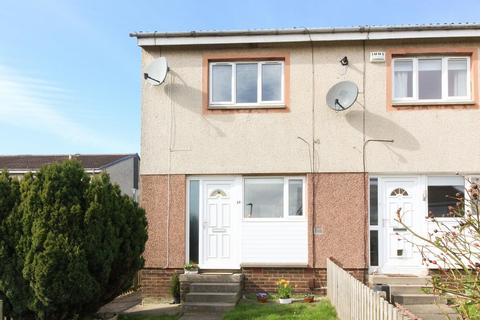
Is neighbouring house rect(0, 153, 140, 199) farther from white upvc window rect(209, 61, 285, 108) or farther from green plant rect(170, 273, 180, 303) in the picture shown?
green plant rect(170, 273, 180, 303)

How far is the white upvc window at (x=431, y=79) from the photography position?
11.5 meters

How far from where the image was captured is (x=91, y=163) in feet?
93.9

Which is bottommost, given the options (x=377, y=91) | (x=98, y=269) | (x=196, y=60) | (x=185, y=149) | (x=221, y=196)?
(x=98, y=269)

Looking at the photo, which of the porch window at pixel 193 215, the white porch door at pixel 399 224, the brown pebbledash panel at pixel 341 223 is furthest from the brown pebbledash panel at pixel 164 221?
the white porch door at pixel 399 224

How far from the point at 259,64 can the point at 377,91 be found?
9.14 feet

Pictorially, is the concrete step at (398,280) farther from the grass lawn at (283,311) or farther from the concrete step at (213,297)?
the concrete step at (213,297)

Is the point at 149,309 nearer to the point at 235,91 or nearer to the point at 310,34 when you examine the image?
the point at 235,91

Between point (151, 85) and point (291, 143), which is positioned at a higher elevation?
point (151, 85)

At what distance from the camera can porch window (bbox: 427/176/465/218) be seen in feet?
37.1

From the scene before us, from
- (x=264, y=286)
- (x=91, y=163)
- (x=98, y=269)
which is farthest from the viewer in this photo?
A: (x=91, y=163)

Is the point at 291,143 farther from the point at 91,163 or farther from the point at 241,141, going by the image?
the point at 91,163

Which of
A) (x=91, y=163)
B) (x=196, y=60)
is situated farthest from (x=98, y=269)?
(x=91, y=163)

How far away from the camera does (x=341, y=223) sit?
11305 millimetres

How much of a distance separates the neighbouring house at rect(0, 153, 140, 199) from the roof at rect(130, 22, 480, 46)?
15888 millimetres
